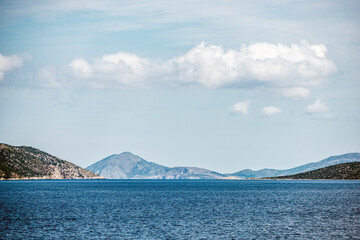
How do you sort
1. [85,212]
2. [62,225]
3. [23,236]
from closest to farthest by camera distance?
[23,236] < [62,225] < [85,212]

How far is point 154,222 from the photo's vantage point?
109188 millimetres

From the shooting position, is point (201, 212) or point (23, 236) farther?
point (201, 212)

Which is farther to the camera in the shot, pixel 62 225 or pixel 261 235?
pixel 62 225

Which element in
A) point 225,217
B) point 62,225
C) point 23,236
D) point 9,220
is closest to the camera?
point 23,236

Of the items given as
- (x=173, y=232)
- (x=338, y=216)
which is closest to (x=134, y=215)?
(x=173, y=232)

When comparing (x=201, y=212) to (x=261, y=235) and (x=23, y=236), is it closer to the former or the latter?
(x=261, y=235)

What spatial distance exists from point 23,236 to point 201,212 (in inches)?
2239

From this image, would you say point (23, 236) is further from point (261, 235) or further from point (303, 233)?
point (303, 233)

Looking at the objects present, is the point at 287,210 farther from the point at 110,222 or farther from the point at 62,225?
the point at 62,225

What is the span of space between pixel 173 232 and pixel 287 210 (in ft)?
181

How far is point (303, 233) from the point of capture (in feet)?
302

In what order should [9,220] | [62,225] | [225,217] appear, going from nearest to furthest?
[62,225] → [9,220] → [225,217]

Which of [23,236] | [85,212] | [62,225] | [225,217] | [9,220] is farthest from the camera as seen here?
[85,212]

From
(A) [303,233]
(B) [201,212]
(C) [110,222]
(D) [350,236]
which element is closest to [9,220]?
(C) [110,222]
